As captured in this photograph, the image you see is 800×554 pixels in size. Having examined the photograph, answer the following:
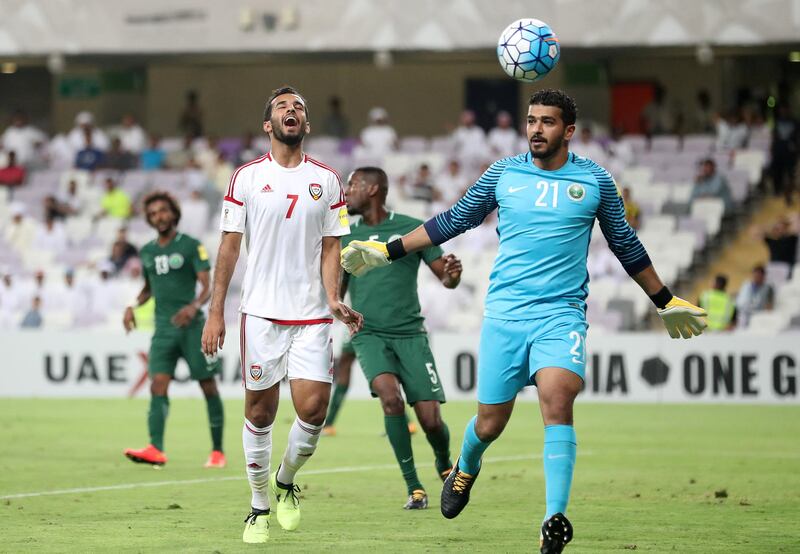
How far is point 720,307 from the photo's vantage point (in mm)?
21312

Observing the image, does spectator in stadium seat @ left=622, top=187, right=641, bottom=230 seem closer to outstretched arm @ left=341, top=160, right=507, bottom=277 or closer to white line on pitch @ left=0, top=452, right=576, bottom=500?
white line on pitch @ left=0, top=452, right=576, bottom=500

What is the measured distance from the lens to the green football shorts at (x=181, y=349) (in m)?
12.5

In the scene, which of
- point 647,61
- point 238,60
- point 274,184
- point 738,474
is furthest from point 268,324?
point 647,61

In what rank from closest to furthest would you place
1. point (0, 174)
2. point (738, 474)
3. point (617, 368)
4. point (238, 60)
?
point (738, 474) < point (617, 368) < point (0, 174) < point (238, 60)

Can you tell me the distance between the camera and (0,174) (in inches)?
1156

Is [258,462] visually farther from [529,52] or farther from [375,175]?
[529,52]

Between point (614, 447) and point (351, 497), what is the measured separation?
4782 mm

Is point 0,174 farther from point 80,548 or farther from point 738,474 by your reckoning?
point 80,548

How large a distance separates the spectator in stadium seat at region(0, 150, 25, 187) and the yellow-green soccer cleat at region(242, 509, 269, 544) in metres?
22.1

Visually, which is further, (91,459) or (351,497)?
(91,459)

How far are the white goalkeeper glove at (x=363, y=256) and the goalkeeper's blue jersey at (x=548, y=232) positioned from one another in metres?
0.62

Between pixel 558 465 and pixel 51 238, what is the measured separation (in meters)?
20.5

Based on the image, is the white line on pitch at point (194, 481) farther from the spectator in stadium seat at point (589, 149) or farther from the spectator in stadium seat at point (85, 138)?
the spectator in stadium seat at point (85, 138)

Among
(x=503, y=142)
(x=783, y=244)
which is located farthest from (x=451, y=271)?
(x=503, y=142)
